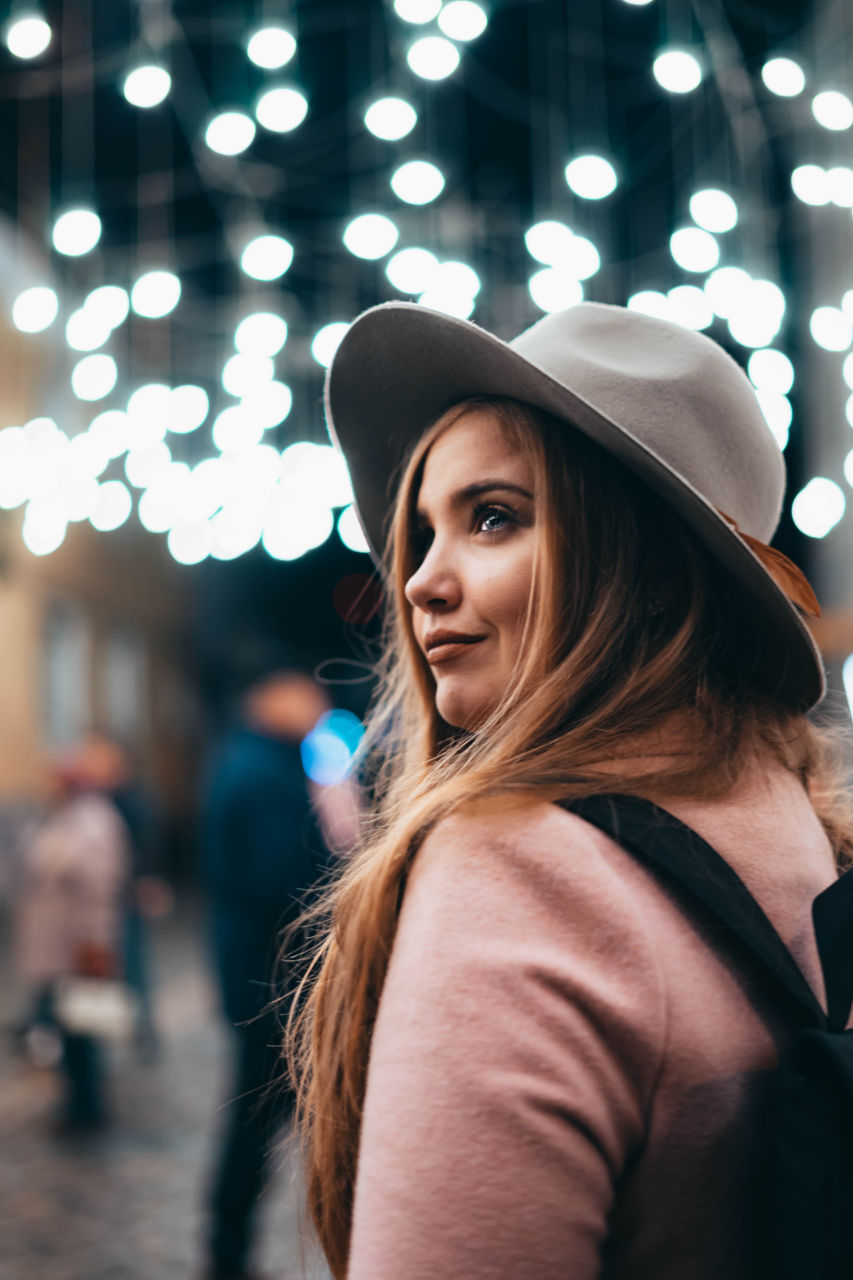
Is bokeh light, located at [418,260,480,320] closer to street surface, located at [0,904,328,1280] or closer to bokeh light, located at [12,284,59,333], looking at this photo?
bokeh light, located at [12,284,59,333]

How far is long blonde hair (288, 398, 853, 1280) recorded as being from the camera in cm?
91

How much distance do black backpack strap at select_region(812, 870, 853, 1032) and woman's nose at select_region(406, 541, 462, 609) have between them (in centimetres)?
47

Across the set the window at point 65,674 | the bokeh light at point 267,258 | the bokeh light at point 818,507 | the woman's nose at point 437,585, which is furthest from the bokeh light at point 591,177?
the window at point 65,674

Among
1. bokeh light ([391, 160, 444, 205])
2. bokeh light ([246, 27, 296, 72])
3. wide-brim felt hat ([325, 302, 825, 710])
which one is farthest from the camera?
bokeh light ([391, 160, 444, 205])

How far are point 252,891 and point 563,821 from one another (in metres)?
2.85

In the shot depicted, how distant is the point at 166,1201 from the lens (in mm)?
3902

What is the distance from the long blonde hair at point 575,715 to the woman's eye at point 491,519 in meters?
0.06

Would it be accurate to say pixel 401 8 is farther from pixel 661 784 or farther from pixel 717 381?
pixel 661 784

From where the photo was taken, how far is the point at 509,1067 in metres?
0.72

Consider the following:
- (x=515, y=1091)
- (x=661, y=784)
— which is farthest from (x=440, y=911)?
(x=661, y=784)

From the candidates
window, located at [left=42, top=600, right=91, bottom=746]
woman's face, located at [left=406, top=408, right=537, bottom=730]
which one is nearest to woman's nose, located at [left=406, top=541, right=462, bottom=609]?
woman's face, located at [left=406, top=408, right=537, bottom=730]

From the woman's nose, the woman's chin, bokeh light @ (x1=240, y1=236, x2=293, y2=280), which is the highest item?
bokeh light @ (x1=240, y1=236, x2=293, y2=280)

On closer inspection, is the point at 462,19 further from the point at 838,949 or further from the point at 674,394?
the point at 838,949

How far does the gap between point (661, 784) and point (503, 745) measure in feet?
0.47
